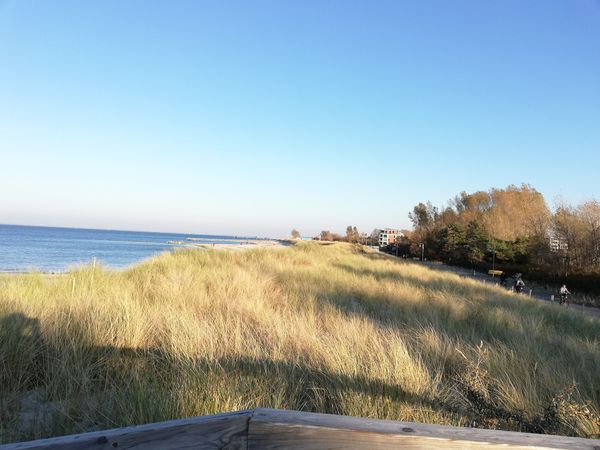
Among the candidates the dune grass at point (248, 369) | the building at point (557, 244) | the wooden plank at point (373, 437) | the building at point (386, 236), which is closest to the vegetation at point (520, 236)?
the building at point (557, 244)

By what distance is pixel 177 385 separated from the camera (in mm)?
4105

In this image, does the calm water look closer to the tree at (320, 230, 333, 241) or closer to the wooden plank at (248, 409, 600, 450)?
the wooden plank at (248, 409, 600, 450)

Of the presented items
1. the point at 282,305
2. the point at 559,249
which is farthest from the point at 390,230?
the point at 282,305

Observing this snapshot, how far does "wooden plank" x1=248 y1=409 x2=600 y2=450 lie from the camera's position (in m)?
1.40

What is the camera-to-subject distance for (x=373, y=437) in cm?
141

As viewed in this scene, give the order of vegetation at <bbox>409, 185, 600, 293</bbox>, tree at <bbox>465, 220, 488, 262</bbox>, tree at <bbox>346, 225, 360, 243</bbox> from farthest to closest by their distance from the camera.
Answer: tree at <bbox>346, 225, 360, 243</bbox>, tree at <bbox>465, 220, 488, 262</bbox>, vegetation at <bbox>409, 185, 600, 293</bbox>

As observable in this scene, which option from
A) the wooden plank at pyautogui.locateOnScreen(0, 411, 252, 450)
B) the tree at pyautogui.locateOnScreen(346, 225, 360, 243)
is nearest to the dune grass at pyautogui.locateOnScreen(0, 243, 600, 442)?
the wooden plank at pyautogui.locateOnScreen(0, 411, 252, 450)

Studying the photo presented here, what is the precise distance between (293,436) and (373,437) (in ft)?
0.81

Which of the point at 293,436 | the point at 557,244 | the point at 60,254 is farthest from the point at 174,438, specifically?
the point at 557,244

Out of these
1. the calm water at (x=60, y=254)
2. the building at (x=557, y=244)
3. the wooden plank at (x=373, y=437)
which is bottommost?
the calm water at (x=60, y=254)

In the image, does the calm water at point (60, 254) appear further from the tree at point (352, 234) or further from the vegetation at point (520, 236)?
the tree at point (352, 234)

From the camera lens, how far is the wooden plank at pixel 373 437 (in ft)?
4.59

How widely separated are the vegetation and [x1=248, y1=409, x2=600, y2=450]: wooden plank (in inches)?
1404

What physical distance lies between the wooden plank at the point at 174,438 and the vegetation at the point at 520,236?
36155 millimetres
